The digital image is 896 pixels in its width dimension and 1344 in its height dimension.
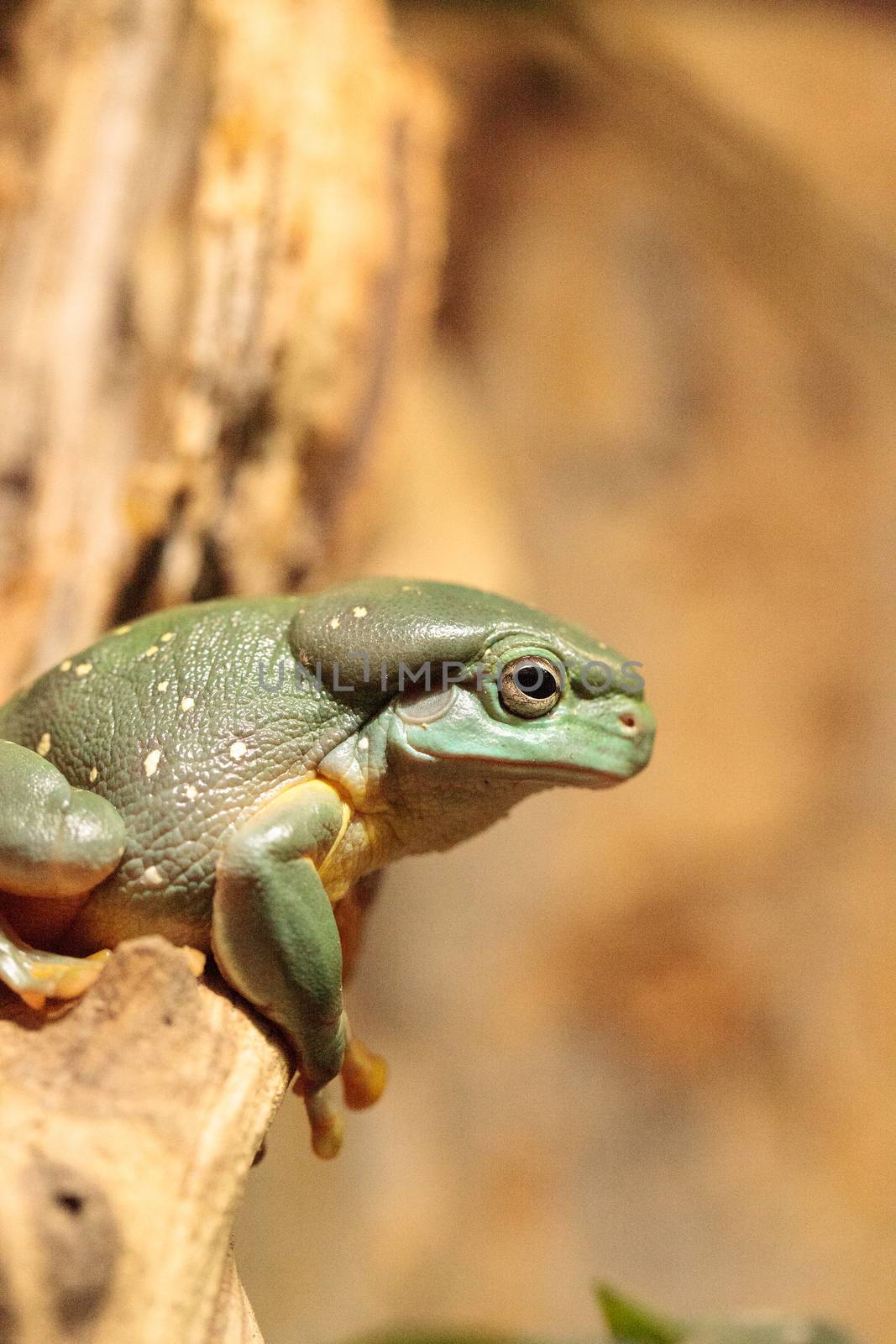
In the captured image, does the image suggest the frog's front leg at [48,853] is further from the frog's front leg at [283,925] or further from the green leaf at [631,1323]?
the green leaf at [631,1323]

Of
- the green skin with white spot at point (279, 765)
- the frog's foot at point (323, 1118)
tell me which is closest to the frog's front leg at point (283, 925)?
the green skin with white spot at point (279, 765)

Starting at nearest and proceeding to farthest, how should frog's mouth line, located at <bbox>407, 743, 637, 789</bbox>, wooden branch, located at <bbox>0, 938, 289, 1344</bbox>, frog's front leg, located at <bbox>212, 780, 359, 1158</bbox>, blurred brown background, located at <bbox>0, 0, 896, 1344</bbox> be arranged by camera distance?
1. wooden branch, located at <bbox>0, 938, 289, 1344</bbox>
2. frog's front leg, located at <bbox>212, 780, 359, 1158</bbox>
3. frog's mouth line, located at <bbox>407, 743, 637, 789</bbox>
4. blurred brown background, located at <bbox>0, 0, 896, 1344</bbox>

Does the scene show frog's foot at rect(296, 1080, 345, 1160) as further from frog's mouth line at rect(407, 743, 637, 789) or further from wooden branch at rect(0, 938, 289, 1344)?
frog's mouth line at rect(407, 743, 637, 789)

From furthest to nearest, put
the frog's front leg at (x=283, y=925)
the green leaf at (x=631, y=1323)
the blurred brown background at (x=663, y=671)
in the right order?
1. the blurred brown background at (x=663, y=671)
2. the green leaf at (x=631, y=1323)
3. the frog's front leg at (x=283, y=925)

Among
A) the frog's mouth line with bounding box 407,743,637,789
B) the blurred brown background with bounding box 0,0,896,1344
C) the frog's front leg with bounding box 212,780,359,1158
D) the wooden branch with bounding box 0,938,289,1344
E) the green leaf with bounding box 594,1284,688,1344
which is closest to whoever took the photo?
the wooden branch with bounding box 0,938,289,1344

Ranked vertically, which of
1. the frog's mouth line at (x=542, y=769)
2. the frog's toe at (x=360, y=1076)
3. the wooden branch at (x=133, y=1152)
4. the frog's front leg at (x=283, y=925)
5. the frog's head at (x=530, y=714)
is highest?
the frog's head at (x=530, y=714)

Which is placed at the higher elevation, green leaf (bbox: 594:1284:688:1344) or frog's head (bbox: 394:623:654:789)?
frog's head (bbox: 394:623:654:789)

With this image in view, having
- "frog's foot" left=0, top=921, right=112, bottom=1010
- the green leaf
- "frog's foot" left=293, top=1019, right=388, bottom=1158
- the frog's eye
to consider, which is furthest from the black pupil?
the green leaf
